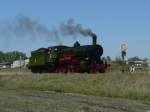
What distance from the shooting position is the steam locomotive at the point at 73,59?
43781 millimetres

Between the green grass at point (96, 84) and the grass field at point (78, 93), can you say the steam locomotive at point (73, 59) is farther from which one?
the green grass at point (96, 84)

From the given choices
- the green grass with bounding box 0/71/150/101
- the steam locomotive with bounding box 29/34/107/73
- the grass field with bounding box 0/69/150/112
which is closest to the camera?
the grass field with bounding box 0/69/150/112

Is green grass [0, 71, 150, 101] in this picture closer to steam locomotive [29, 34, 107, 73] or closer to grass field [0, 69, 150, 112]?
grass field [0, 69, 150, 112]

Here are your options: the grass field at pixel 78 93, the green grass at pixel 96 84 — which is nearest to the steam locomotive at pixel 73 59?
the grass field at pixel 78 93

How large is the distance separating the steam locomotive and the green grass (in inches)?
243

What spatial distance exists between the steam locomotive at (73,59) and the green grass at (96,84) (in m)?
6.17

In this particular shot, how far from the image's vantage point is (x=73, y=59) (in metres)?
44.3

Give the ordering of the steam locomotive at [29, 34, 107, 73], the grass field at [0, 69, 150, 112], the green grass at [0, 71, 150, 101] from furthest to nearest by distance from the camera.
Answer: the steam locomotive at [29, 34, 107, 73] → the green grass at [0, 71, 150, 101] → the grass field at [0, 69, 150, 112]

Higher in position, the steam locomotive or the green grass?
the steam locomotive

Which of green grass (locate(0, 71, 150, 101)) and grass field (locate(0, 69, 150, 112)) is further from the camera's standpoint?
green grass (locate(0, 71, 150, 101))

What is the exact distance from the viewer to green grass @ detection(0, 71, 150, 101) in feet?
90.4

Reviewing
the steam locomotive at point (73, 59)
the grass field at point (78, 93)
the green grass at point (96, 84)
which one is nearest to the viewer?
the grass field at point (78, 93)

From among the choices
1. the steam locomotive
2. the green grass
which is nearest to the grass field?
the green grass

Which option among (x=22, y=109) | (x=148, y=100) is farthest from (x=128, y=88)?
(x=22, y=109)
